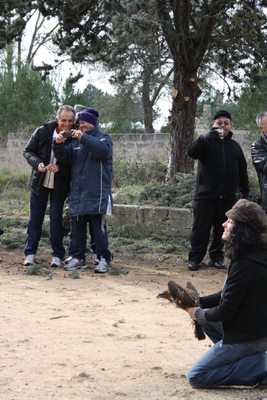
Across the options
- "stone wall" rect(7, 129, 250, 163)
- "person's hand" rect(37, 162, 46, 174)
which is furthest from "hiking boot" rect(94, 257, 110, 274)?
"stone wall" rect(7, 129, 250, 163)

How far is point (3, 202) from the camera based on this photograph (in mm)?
15281

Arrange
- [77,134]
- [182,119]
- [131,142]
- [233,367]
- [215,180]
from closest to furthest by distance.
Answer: [233,367]
[77,134]
[215,180]
[182,119]
[131,142]

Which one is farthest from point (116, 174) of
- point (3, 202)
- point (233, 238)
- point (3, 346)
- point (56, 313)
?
point (233, 238)

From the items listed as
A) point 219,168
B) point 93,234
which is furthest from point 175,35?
point 93,234

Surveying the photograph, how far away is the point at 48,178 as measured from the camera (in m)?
9.04

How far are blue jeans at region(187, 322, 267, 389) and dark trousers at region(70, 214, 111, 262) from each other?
426 centimetres

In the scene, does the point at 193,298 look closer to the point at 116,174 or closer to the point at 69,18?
the point at 69,18

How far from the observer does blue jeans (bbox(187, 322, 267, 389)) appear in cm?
466

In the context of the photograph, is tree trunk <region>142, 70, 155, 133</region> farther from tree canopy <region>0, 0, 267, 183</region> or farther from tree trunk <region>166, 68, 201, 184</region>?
tree trunk <region>166, 68, 201, 184</region>

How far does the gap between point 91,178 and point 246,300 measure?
4425 millimetres

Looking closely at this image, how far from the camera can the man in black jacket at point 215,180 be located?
29.7 ft

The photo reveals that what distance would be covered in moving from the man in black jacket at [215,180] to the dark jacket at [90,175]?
1.10 meters

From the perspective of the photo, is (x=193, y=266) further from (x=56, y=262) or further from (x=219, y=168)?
(x=56, y=262)

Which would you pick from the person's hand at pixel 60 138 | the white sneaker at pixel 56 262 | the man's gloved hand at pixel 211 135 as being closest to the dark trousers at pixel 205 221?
the man's gloved hand at pixel 211 135
